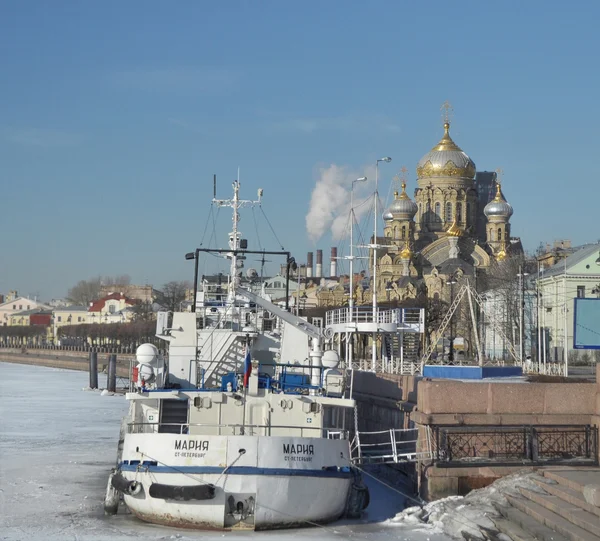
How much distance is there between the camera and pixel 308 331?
24.9 m

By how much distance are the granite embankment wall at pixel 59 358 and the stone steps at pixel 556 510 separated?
8362 cm

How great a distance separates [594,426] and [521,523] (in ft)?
17.1

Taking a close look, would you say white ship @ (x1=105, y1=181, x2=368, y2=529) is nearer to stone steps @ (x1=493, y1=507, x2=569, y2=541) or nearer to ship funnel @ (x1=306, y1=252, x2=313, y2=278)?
stone steps @ (x1=493, y1=507, x2=569, y2=541)

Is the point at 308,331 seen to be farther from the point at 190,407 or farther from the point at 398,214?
the point at 398,214

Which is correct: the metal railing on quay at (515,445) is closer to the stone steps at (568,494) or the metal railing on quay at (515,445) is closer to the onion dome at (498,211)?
the stone steps at (568,494)

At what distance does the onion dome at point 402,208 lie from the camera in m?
135

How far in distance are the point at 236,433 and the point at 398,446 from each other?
654 cm

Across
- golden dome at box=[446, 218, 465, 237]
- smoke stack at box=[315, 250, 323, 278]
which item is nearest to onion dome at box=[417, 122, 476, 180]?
golden dome at box=[446, 218, 465, 237]

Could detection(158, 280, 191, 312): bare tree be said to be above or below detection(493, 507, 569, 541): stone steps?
above

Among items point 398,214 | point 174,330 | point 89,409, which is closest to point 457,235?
point 398,214

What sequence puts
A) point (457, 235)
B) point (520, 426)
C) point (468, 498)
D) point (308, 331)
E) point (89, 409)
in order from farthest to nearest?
point (457, 235)
point (89, 409)
point (308, 331)
point (520, 426)
point (468, 498)

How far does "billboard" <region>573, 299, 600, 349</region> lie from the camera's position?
30.4m

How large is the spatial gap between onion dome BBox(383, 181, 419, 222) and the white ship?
107946 mm

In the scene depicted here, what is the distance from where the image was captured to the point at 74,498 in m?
23.9
